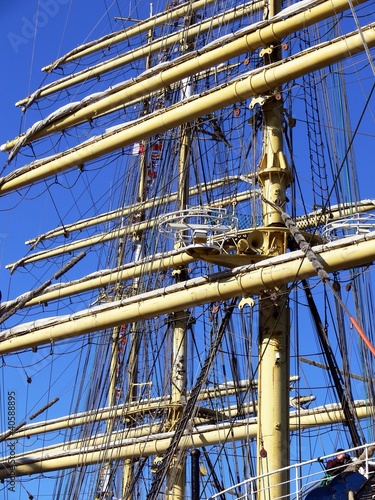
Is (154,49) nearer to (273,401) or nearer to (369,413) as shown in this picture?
(369,413)

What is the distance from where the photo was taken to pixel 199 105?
21656 mm

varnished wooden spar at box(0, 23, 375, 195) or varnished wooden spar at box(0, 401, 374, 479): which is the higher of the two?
varnished wooden spar at box(0, 23, 375, 195)

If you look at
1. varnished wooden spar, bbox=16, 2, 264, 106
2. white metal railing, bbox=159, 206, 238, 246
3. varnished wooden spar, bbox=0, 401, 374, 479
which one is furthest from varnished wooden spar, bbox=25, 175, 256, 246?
varnished wooden spar, bbox=0, 401, 374, 479

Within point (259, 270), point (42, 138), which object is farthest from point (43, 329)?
point (259, 270)

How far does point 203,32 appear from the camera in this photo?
96.1ft

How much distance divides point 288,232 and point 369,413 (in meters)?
5.11

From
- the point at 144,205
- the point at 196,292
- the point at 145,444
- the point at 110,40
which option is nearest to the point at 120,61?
the point at 110,40

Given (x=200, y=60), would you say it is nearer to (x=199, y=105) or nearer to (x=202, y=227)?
(x=199, y=105)

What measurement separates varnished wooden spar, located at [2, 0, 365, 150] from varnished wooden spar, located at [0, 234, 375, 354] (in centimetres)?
463

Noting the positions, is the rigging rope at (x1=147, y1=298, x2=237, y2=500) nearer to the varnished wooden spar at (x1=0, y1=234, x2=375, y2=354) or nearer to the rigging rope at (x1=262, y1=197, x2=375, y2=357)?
the varnished wooden spar at (x1=0, y1=234, x2=375, y2=354)

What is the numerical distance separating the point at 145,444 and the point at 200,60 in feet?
32.2

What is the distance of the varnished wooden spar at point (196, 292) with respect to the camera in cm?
1814

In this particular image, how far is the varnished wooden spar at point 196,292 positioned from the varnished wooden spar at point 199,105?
11.3 ft

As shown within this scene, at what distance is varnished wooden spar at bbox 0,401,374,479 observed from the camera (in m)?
26.6
